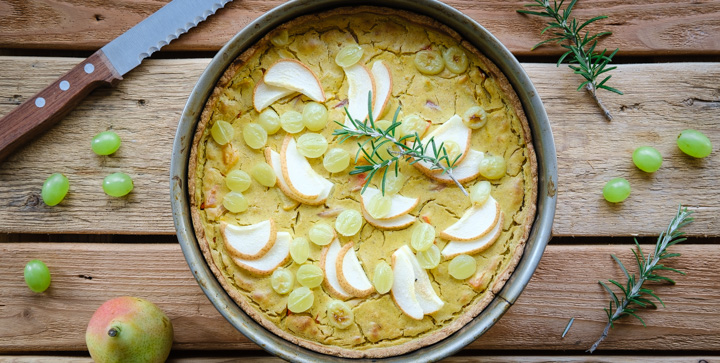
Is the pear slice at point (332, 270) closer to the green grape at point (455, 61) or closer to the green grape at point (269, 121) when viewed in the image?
the green grape at point (269, 121)

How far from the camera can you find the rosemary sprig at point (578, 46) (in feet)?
6.35

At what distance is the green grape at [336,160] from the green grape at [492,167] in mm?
478

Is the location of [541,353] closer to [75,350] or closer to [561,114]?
[561,114]

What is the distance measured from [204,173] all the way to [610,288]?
1615 millimetres

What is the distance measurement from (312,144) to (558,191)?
0.98 metres

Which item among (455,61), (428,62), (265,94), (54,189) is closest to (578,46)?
(455,61)

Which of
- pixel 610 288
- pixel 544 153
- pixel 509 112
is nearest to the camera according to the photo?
pixel 544 153

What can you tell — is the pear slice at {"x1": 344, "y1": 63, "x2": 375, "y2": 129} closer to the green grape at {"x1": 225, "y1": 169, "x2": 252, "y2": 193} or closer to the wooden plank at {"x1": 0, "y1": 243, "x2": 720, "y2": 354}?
the green grape at {"x1": 225, "y1": 169, "x2": 252, "y2": 193}

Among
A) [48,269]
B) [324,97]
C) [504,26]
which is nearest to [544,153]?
[504,26]

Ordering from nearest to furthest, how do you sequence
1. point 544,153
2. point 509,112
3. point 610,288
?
point 544,153 < point 509,112 < point 610,288

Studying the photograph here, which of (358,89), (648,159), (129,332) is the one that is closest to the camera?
(129,332)

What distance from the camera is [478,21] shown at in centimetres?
203

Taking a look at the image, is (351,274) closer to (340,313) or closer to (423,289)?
(340,313)

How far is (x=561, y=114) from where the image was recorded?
2021 millimetres
